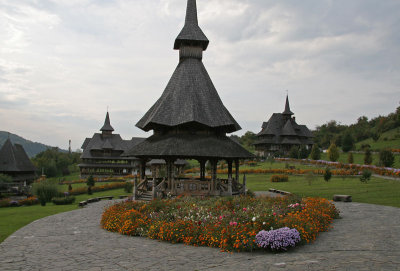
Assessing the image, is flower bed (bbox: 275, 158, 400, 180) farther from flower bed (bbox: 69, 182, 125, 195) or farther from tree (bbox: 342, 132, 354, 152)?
flower bed (bbox: 69, 182, 125, 195)

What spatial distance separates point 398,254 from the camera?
822cm

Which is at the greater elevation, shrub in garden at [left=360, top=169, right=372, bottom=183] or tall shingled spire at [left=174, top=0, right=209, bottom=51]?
tall shingled spire at [left=174, top=0, right=209, bottom=51]

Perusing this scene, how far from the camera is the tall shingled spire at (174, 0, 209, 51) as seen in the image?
866 inches

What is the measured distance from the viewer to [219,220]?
439 inches

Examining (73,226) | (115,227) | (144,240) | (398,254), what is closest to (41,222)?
(73,226)

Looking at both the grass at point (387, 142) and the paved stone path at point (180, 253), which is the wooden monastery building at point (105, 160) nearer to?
the grass at point (387, 142)

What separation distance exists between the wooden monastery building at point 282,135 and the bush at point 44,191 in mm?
46089

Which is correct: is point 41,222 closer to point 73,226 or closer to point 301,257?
point 73,226

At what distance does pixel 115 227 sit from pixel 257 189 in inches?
711

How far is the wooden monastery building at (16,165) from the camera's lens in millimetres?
47062

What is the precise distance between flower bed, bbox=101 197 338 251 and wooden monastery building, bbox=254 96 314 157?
50.5 m

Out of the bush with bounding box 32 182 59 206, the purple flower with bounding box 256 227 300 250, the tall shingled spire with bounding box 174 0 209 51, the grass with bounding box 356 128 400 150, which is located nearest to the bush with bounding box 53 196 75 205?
the bush with bounding box 32 182 59 206

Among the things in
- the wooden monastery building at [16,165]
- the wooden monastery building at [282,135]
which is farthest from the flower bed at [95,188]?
the wooden monastery building at [282,135]

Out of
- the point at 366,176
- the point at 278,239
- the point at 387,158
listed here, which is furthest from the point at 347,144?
the point at 278,239
